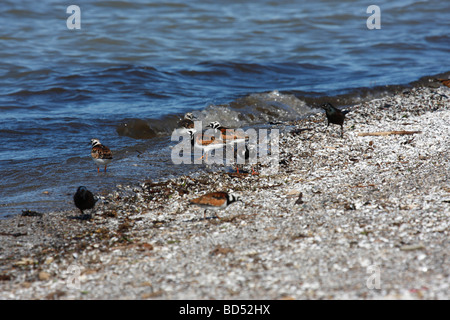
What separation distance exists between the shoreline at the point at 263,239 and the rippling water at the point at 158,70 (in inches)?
50.8

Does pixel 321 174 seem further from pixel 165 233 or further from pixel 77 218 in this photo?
pixel 77 218

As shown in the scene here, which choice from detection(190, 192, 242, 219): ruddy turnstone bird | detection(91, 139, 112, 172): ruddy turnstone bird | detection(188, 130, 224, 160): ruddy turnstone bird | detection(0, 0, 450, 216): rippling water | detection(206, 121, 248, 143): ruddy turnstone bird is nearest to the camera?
detection(190, 192, 242, 219): ruddy turnstone bird

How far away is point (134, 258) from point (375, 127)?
6498 millimetres

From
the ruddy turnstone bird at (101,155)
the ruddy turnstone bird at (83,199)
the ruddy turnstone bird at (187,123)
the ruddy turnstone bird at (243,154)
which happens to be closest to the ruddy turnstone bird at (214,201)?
the ruddy turnstone bird at (83,199)

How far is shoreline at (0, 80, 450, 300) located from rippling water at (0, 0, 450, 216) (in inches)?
50.8

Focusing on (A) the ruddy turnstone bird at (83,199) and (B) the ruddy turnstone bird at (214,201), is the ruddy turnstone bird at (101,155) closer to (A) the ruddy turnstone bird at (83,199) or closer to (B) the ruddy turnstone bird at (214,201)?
(A) the ruddy turnstone bird at (83,199)

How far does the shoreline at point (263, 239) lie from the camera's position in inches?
158

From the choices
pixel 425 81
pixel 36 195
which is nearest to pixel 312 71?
pixel 425 81

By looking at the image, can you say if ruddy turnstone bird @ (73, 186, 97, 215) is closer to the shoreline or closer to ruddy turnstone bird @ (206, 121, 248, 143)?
the shoreline

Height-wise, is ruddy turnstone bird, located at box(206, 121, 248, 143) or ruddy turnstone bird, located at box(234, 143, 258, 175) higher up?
ruddy turnstone bird, located at box(206, 121, 248, 143)

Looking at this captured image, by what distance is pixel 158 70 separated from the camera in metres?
16.2

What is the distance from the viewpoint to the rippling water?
30.0ft

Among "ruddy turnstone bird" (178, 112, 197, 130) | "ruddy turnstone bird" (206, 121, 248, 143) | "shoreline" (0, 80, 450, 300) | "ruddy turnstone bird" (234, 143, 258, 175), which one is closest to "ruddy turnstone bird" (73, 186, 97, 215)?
"shoreline" (0, 80, 450, 300)
